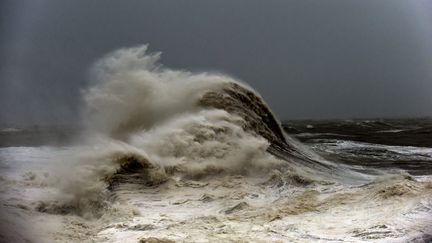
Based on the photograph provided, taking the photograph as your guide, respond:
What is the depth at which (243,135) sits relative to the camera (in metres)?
10.8

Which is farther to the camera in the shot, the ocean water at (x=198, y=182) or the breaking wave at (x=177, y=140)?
the breaking wave at (x=177, y=140)

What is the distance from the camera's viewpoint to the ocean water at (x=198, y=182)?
210 inches

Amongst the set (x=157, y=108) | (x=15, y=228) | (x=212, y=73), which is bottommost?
(x=15, y=228)

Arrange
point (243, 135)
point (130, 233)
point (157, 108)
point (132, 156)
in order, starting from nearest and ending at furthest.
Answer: point (130, 233) → point (132, 156) → point (243, 135) → point (157, 108)

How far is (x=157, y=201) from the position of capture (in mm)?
7070

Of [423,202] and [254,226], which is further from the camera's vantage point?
[423,202]

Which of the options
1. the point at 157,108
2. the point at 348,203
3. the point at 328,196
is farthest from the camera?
the point at 157,108

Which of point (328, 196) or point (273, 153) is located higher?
point (273, 153)

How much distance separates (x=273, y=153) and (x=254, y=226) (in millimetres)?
5728

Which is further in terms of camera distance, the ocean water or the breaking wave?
the breaking wave

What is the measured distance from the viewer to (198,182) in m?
8.24

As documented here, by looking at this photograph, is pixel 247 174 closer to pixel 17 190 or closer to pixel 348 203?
pixel 348 203

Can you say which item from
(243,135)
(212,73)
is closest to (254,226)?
(243,135)

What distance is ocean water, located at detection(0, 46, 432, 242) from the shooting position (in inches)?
210
